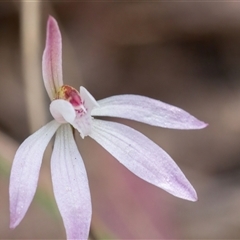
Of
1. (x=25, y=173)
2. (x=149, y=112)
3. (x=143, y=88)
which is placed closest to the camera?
(x=25, y=173)

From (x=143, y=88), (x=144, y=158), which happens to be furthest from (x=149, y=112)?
(x=143, y=88)

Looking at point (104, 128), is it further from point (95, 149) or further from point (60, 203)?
point (95, 149)

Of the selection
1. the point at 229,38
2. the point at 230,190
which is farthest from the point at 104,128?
the point at 229,38

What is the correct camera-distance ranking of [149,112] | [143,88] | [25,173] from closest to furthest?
[25,173] → [149,112] → [143,88]

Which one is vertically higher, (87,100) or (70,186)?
(87,100)

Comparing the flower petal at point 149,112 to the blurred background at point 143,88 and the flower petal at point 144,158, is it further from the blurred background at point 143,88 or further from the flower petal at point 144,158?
the blurred background at point 143,88

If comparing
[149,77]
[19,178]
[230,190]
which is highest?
[149,77]

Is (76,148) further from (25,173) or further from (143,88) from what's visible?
(143,88)
